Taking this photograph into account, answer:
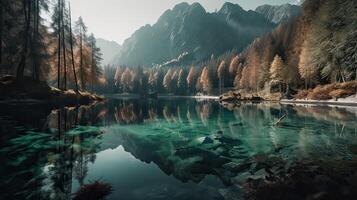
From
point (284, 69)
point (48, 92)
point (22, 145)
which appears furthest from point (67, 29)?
point (284, 69)

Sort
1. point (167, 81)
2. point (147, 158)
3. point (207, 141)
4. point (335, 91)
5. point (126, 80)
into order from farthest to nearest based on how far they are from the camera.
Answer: point (126, 80) → point (167, 81) → point (335, 91) → point (207, 141) → point (147, 158)

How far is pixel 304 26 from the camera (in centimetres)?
5459

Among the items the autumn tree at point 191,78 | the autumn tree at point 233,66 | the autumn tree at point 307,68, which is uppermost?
the autumn tree at point 233,66

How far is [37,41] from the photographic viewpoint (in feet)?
105

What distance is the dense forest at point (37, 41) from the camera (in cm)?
2798

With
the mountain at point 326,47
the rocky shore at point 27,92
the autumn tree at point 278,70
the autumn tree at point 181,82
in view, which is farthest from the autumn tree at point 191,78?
the rocky shore at point 27,92

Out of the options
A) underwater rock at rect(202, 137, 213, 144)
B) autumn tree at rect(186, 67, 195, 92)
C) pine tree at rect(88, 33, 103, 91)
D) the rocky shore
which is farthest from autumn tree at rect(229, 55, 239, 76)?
underwater rock at rect(202, 137, 213, 144)

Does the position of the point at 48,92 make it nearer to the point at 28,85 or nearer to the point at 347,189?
the point at 28,85

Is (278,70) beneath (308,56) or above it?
beneath

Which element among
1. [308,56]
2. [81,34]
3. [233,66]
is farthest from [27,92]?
[233,66]

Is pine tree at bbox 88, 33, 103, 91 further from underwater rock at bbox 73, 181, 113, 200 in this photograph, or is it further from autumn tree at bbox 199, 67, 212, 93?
autumn tree at bbox 199, 67, 212, 93

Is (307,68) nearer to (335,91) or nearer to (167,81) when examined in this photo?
(335,91)

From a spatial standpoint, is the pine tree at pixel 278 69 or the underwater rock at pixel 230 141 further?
the pine tree at pixel 278 69

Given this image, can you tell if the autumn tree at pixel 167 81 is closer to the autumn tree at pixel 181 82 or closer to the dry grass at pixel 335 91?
the autumn tree at pixel 181 82
